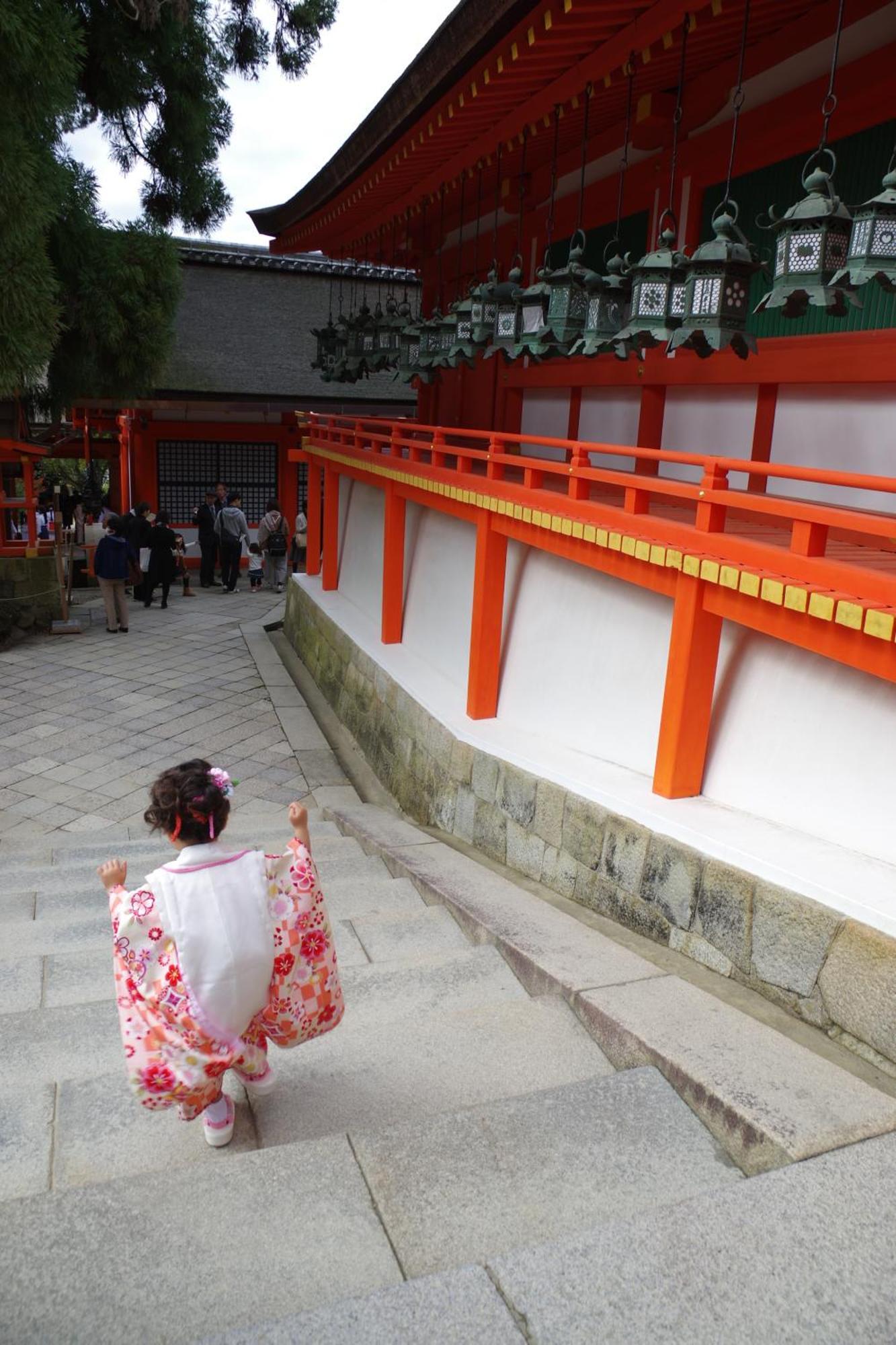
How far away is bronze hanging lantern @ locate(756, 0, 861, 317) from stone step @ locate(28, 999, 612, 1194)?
9.66 ft

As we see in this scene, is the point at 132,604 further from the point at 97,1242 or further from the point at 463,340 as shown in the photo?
the point at 97,1242

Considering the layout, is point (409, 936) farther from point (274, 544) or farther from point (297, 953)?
point (274, 544)

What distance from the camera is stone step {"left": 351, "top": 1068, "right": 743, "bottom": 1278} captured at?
7.98 ft

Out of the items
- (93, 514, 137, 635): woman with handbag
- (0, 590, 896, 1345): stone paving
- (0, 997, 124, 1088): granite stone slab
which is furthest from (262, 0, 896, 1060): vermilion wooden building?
(93, 514, 137, 635): woman with handbag

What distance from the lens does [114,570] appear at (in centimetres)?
1332

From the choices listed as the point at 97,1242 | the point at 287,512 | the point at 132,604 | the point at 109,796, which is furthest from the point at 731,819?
the point at 287,512

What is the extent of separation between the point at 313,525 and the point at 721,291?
34.6 ft

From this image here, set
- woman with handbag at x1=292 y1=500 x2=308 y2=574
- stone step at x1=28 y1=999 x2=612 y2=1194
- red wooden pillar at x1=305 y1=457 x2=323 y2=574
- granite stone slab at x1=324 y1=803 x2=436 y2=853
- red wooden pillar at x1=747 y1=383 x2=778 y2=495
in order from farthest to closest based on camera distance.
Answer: woman with handbag at x1=292 y1=500 x2=308 y2=574, red wooden pillar at x1=305 y1=457 x2=323 y2=574, granite stone slab at x1=324 y1=803 x2=436 y2=853, red wooden pillar at x1=747 y1=383 x2=778 y2=495, stone step at x1=28 y1=999 x2=612 y2=1194

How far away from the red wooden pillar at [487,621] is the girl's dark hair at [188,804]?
4.33 m

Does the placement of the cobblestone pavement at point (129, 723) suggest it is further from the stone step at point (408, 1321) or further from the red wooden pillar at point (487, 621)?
the stone step at point (408, 1321)

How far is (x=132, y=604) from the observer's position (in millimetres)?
16109

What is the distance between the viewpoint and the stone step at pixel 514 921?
3.80 m

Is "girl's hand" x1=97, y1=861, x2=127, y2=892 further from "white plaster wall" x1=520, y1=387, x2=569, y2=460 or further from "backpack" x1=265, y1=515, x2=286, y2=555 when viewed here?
"backpack" x1=265, y1=515, x2=286, y2=555

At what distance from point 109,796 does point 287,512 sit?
11.3 meters
